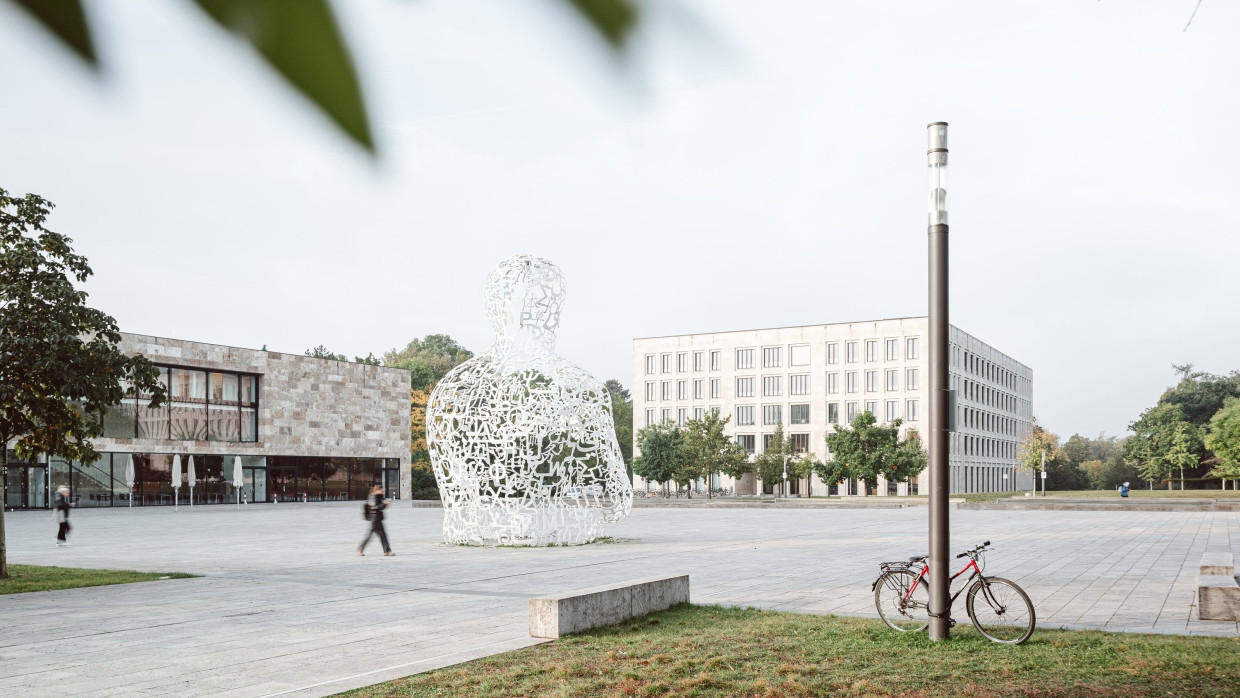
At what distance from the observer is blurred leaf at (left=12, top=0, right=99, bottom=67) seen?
0.70 m

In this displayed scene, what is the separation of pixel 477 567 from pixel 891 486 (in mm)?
77698

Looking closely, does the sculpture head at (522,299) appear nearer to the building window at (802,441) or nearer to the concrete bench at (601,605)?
the concrete bench at (601,605)

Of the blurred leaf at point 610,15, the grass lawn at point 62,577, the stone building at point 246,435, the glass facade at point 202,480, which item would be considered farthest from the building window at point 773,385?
the blurred leaf at point 610,15

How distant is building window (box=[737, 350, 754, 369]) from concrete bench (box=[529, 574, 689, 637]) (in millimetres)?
86657

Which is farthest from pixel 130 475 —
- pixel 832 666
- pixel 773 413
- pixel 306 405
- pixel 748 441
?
pixel 773 413

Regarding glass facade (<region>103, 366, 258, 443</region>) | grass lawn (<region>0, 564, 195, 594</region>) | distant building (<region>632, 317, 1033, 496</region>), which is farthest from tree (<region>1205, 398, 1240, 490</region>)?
grass lawn (<region>0, 564, 195, 594</region>)

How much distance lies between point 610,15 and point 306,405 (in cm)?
6252

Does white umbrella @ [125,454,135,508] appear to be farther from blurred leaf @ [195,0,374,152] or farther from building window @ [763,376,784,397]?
building window @ [763,376,784,397]

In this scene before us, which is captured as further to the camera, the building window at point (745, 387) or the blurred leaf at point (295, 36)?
the building window at point (745, 387)

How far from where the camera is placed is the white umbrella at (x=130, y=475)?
46.7 metres

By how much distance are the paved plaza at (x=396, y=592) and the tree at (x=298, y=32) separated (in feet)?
26.6

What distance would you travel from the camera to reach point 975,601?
34.8 feet

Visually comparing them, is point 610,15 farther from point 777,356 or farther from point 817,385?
point 777,356

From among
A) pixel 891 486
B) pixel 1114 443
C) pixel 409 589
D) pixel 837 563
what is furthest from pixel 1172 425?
pixel 409 589
